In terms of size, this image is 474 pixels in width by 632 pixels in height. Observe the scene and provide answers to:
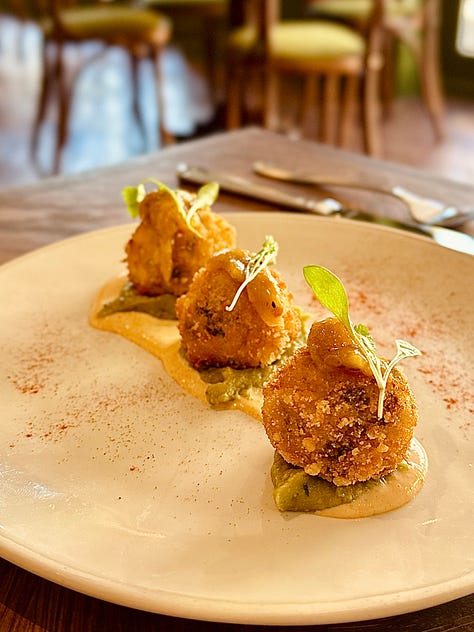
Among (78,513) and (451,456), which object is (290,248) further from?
(78,513)

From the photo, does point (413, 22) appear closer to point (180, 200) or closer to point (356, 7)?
point (356, 7)

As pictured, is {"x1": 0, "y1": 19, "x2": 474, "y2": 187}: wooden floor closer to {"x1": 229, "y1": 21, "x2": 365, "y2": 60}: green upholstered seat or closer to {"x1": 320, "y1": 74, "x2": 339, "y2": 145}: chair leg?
{"x1": 320, "y1": 74, "x2": 339, "y2": 145}: chair leg

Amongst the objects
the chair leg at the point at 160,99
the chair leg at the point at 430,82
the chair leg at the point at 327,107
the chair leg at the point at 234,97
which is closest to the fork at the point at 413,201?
the chair leg at the point at 327,107

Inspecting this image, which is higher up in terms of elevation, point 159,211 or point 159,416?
point 159,211

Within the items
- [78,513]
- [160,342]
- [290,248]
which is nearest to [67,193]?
[290,248]

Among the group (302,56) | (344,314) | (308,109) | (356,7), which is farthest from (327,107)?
(344,314)

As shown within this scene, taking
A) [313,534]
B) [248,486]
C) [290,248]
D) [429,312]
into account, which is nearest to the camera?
[313,534]
